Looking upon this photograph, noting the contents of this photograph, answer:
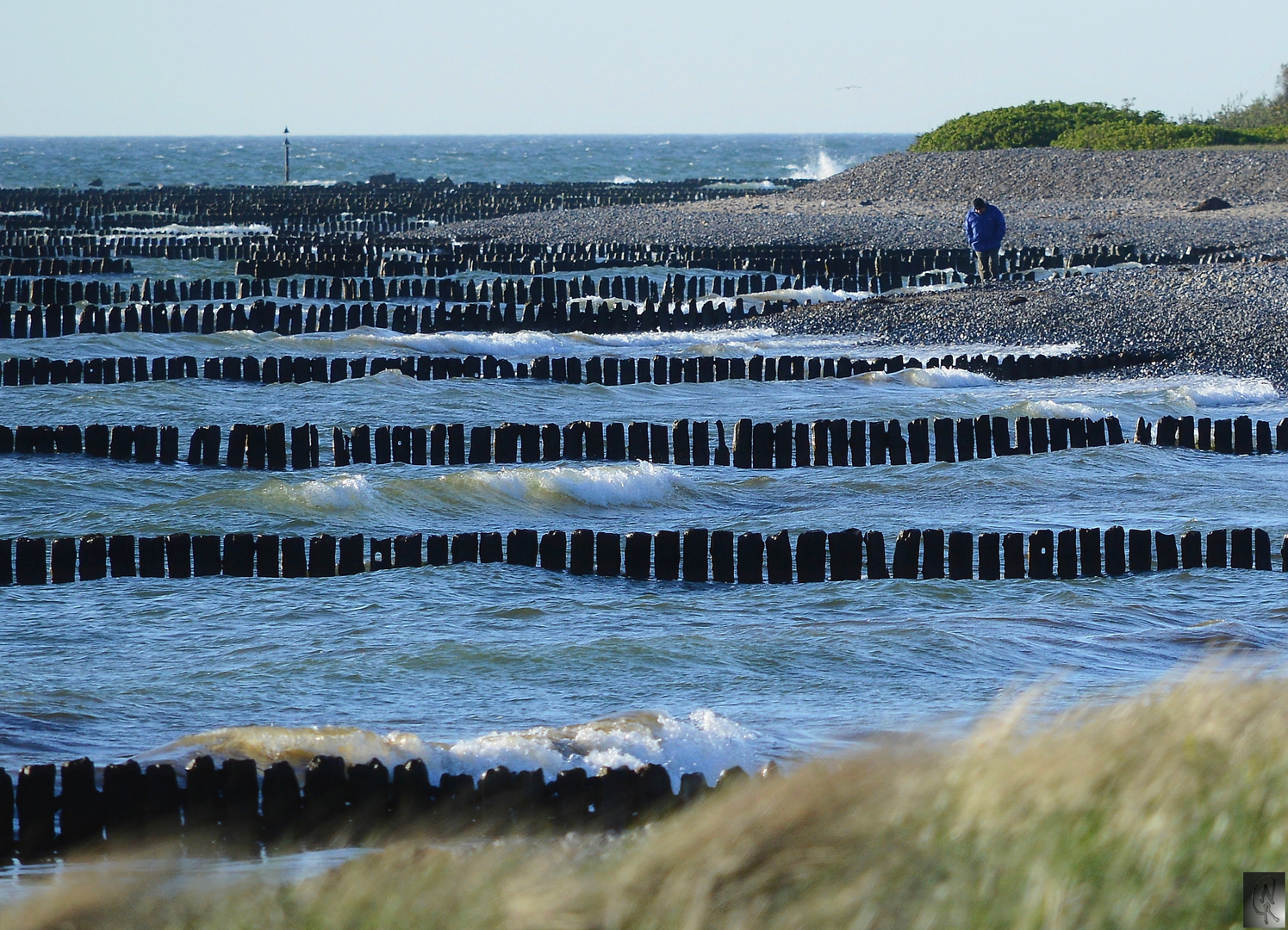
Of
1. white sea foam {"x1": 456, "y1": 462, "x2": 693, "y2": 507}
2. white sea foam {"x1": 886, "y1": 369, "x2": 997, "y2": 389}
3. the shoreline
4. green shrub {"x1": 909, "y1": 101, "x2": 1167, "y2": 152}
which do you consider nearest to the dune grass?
white sea foam {"x1": 456, "y1": 462, "x2": 693, "y2": 507}

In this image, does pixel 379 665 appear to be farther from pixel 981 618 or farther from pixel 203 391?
pixel 203 391

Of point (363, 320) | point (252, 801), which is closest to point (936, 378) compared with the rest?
point (363, 320)

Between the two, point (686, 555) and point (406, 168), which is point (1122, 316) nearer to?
point (686, 555)

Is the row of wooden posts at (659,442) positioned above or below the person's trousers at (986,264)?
below

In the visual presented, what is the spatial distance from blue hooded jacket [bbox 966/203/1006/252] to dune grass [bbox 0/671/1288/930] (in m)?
23.3

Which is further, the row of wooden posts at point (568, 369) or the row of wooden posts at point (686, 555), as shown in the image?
the row of wooden posts at point (568, 369)

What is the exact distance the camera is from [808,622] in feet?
28.1

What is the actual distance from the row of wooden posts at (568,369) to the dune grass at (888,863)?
1429 centimetres

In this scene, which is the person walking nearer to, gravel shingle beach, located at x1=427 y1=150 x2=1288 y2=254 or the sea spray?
gravel shingle beach, located at x1=427 y1=150 x2=1288 y2=254

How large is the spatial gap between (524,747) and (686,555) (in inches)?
147

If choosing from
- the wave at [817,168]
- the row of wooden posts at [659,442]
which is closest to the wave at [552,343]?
the row of wooden posts at [659,442]

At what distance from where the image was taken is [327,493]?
12.1 m

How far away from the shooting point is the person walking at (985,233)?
87.1ft

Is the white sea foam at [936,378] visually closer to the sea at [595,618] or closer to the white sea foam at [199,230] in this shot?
the sea at [595,618]
